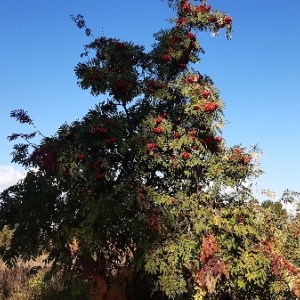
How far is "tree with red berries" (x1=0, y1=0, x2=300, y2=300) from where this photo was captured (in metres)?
7.50

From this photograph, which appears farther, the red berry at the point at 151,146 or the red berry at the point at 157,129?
the red berry at the point at 157,129

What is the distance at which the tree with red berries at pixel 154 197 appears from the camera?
7.50m

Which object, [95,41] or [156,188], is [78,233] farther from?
[95,41]

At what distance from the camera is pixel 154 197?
776 centimetres

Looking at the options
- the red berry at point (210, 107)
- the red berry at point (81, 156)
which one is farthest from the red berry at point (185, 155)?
the red berry at point (81, 156)

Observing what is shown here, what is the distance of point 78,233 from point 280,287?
163 inches

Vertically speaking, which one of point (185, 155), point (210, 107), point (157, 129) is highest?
point (210, 107)

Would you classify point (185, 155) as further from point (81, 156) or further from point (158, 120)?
point (81, 156)

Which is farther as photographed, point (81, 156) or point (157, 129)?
point (157, 129)

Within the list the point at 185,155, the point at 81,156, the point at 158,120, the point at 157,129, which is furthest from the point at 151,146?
the point at 81,156

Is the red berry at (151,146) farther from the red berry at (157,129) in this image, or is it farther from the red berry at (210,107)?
the red berry at (210,107)

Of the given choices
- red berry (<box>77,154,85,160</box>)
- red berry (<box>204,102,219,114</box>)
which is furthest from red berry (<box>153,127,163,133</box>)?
red berry (<box>77,154,85,160</box>)

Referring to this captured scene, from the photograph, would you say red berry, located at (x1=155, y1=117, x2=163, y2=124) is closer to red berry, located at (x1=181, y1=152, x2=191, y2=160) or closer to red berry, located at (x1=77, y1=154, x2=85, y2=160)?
red berry, located at (x1=181, y1=152, x2=191, y2=160)

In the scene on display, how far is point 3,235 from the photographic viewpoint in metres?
21.5
